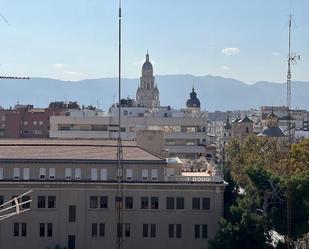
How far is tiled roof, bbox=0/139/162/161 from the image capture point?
47.6m

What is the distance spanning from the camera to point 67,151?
48844 mm

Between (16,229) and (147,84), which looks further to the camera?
(147,84)

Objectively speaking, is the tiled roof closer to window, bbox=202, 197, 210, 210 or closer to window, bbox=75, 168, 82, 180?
window, bbox=75, 168, 82, 180

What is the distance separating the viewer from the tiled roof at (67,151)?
156 feet

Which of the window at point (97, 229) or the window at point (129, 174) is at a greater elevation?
the window at point (129, 174)

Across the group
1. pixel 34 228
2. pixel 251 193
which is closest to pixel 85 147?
A: pixel 34 228

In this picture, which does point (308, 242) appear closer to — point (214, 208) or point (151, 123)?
point (214, 208)

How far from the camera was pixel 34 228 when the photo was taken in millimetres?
45875

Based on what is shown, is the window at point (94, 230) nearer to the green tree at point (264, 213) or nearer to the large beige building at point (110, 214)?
the large beige building at point (110, 214)

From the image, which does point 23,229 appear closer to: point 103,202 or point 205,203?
point 103,202

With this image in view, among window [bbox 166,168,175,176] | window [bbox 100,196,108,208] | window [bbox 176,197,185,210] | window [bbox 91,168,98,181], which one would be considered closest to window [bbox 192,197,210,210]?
window [bbox 176,197,185,210]

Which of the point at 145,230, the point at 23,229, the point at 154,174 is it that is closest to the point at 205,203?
the point at 154,174

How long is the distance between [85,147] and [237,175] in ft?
56.9

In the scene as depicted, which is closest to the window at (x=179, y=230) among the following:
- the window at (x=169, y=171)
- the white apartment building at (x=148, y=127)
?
the window at (x=169, y=171)
